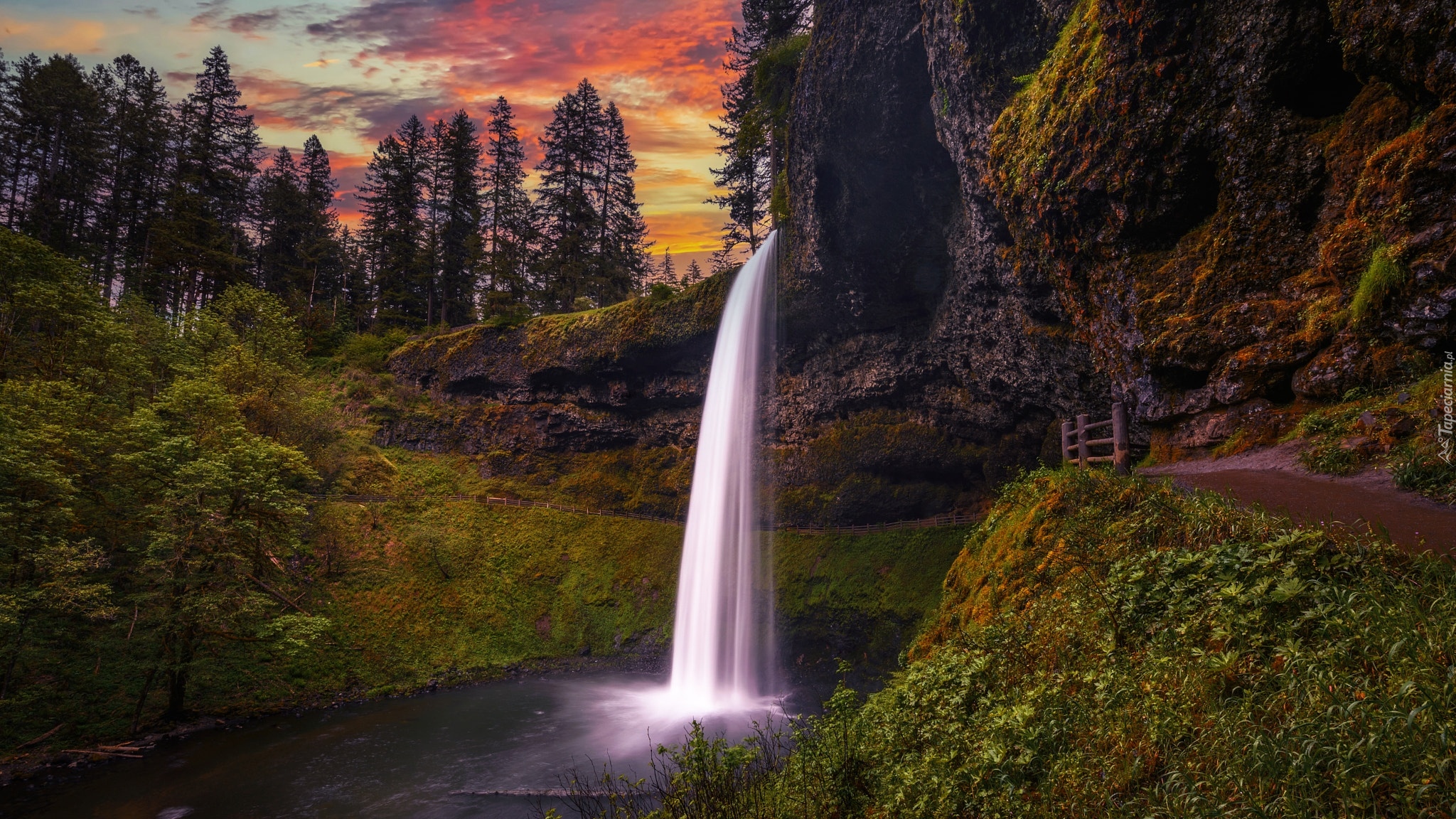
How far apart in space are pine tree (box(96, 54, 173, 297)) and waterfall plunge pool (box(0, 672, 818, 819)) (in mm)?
33807

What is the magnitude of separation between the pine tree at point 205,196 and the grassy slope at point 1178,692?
43.1 metres

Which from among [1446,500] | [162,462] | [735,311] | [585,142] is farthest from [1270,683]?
[585,142]

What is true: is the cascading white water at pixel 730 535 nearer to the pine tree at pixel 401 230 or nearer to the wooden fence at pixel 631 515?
the wooden fence at pixel 631 515

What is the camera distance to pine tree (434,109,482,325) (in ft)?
143

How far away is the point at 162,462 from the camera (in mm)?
17047

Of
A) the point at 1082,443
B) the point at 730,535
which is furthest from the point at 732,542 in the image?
the point at 1082,443

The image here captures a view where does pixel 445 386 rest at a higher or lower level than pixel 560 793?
higher

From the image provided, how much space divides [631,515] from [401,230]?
27831 millimetres

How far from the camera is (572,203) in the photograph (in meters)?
42.4

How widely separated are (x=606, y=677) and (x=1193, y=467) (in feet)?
70.5

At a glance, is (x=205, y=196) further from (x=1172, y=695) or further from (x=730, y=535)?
(x=1172, y=695)

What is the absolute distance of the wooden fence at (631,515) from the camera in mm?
25875

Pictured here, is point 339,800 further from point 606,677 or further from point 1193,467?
point 1193,467

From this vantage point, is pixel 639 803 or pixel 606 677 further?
pixel 606 677
